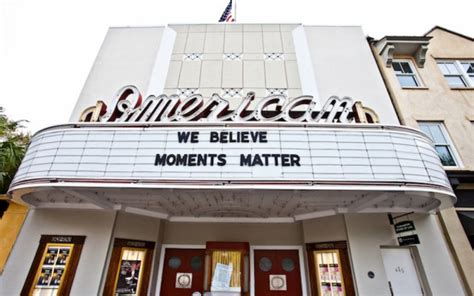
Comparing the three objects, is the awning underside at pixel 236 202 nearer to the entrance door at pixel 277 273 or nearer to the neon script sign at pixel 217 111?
the entrance door at pixel 277 273

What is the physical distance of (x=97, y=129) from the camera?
17.3 ft

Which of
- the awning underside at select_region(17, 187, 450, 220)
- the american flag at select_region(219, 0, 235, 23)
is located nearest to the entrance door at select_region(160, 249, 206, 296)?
the awning underside at select_region(17, 187, 450, 220)

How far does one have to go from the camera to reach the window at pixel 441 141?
24.1 feet

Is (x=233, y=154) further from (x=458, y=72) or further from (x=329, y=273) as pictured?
(x=458, y=72)

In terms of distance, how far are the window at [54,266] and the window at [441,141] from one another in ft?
37.1

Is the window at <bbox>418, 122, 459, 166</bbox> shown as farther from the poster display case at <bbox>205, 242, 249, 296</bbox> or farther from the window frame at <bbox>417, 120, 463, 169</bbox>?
the poster display case at <bbox>205, 242, 249, 296</bbox>

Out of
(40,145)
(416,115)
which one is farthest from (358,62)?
(40,145)

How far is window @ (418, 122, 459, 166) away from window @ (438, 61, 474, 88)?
2399mm

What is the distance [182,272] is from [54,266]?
10.9 feet

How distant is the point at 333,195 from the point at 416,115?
546cm

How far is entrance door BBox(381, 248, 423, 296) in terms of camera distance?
225 inches

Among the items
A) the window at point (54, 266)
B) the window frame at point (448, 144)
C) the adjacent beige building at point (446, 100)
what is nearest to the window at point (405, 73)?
the adjacent beige building at point (446, 100)

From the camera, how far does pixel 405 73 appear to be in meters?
9.21

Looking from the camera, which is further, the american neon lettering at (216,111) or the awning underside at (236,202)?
the american neon lettering at (216,111)
